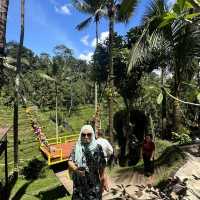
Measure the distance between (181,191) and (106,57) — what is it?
17749mm

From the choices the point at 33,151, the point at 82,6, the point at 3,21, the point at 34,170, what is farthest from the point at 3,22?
the point at 33,151

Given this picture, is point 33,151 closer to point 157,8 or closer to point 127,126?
point 127,126

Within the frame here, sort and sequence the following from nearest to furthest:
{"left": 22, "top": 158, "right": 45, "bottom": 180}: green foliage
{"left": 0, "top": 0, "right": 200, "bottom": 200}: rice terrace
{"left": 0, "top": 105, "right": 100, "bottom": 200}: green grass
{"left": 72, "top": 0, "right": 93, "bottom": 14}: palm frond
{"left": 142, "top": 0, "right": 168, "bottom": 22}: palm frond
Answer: {"left": 0, "top": 0, "right": 200, "bottom": 200}: rice terrace < {"left": 142, "top": 0, "right": 168, "bottom": 22}: palm frond < {"left": 0, "top": 105, "right": 100, "bottom": 200}: green grass < {"left": 22, "top": 158, "right": 45, "bottom": 180}: green foliage < {"left": 72, "top": 0, "right": 93, "bottom": 14}: palm frond

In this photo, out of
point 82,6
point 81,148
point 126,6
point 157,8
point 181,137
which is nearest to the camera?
point 81,148

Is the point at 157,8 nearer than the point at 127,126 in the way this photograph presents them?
Yes

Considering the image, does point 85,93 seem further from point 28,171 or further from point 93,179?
point 93,179

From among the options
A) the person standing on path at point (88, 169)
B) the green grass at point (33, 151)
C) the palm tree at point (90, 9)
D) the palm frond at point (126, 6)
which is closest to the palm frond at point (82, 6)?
the palm tree at point (90, 9)

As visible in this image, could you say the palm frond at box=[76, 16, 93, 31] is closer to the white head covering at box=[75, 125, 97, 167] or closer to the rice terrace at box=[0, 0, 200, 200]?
the rice terrace at box=[0, 0, 200, 200]

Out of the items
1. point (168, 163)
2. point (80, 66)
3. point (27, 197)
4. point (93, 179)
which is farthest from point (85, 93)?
point (93, 179)

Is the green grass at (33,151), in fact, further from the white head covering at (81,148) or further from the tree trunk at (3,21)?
the white head covering at (81,148)

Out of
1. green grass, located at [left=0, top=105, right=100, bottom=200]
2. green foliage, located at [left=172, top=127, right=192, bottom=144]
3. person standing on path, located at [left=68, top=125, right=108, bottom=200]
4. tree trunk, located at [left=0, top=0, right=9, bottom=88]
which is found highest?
tree trunk, located at [left=0, top=0, right=9, bottom=88]

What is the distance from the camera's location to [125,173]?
10.8m

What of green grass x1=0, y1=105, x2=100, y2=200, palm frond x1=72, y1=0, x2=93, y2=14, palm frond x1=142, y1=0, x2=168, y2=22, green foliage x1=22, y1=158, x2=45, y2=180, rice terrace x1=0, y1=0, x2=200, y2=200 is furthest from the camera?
palm frond x1=72, y1=0, x2=93, y2=14

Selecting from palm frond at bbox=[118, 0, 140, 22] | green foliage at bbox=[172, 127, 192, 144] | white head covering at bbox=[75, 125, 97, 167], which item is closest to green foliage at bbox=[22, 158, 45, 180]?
green foliage at bbox=[172, 127, 192, 144]
